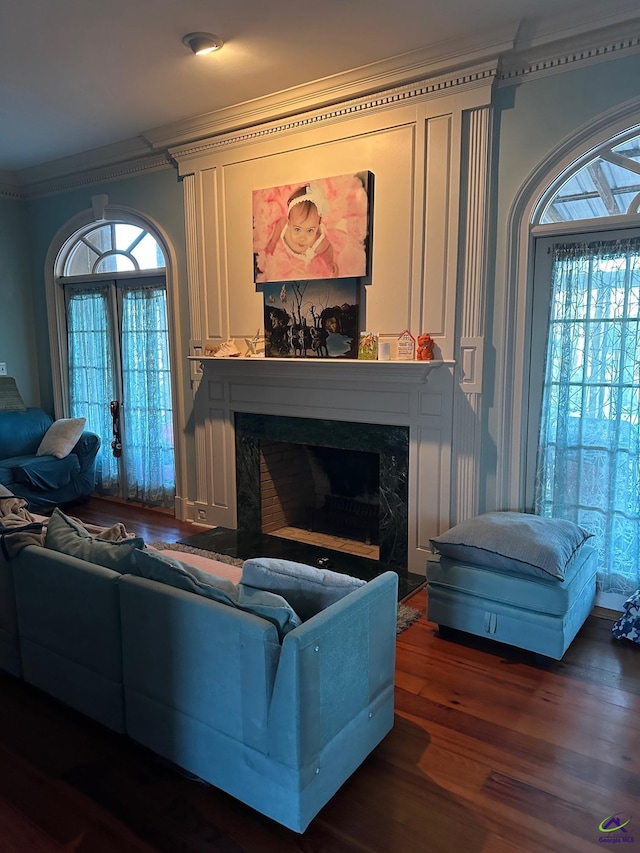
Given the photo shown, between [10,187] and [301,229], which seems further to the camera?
[10,187]

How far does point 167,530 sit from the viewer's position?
4559 mm

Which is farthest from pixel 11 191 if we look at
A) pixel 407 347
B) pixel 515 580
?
pixel 515 580

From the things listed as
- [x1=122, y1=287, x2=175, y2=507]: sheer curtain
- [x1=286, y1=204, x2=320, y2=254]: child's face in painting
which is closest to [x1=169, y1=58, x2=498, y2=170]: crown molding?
[x1=286, y1=204, x2=320, y2=254]: child's face in painting

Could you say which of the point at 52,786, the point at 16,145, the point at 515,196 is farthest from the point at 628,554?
the point at 16,145

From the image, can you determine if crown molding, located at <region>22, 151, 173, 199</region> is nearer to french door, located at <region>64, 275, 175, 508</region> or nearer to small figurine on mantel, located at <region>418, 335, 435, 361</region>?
french door, located at <region>64, 275, 175, 508</region>

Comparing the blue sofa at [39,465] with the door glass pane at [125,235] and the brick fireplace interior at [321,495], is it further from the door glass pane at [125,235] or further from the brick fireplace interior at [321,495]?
the door glass pane at [125,235]

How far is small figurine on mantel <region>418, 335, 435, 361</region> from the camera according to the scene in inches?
133

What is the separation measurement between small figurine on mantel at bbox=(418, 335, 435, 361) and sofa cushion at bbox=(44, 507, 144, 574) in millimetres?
1880

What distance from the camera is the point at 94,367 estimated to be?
5418 mm

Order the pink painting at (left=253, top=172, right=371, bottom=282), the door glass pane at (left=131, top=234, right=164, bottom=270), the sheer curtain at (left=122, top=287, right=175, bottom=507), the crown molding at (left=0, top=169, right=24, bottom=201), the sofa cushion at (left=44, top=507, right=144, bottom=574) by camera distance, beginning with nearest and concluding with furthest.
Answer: the sofa cushion at (left=44, top=507, right=144, bottom=574), the pink painting at (left=253, top=172, right=371, bottom=282), the door glass pane at (left=131, top=234, right=164, bottom=270), the sheer curtain at (left=122, top=287, right=175, bottom=507), the crown molding at (left=0, top=169, right=24, bottom=201)

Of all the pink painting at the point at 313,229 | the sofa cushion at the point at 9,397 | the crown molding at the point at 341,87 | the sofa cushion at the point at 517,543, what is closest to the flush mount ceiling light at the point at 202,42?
the crown molding at the point at 341,87

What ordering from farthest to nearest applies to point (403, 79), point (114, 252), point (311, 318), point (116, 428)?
point (116, 428) → point (114, 252) → point (311, 318) → point (403, 79)

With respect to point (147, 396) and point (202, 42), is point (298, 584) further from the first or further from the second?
point (147, 396)

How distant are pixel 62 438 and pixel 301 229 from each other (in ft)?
9.00
